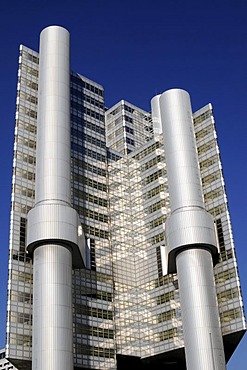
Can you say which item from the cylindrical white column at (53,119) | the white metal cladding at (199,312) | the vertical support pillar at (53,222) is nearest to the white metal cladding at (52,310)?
the vertical support pillar at (53,222)

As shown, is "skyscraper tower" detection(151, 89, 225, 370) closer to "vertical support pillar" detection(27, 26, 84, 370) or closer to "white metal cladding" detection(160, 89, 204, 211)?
"white metal cladding" detection(160, 89, 204, 211)

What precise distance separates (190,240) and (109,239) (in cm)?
2074

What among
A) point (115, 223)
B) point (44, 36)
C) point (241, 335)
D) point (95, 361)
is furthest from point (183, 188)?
point (44, 36)

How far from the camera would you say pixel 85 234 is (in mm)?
95938

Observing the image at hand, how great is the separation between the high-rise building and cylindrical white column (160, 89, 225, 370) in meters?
0.19

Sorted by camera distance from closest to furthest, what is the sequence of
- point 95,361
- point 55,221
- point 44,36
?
point 55,221
point 95,361
point 44,36

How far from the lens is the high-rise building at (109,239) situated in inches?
3088

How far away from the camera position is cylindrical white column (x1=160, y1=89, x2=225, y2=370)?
7829 centimetres

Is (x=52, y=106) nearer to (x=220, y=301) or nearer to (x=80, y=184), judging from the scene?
(x=80, y=184)

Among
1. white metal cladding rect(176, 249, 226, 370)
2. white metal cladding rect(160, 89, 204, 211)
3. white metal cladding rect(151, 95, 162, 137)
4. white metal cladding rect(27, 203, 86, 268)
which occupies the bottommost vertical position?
white metal cladding rect(176, 249, 226, 370)

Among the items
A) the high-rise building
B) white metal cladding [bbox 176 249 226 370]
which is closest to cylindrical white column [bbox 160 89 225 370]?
white metal cladding [bbox 176 249 226 370]

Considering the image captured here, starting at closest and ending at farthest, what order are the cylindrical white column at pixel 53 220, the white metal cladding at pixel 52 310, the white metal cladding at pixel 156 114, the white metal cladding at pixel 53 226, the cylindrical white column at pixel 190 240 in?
the white metal cladding at pixel 52 310
the cylindrical white column at pixel 53 220
the cylindrical white column at pixel 190 240
the white metal cladding at pixel 53 226
the white metal cladding at pixel 156 114

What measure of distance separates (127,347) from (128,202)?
98.1 ft

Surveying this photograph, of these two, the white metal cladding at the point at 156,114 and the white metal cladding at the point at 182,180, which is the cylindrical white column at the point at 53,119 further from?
the white metal cladding at the point at 156,114
